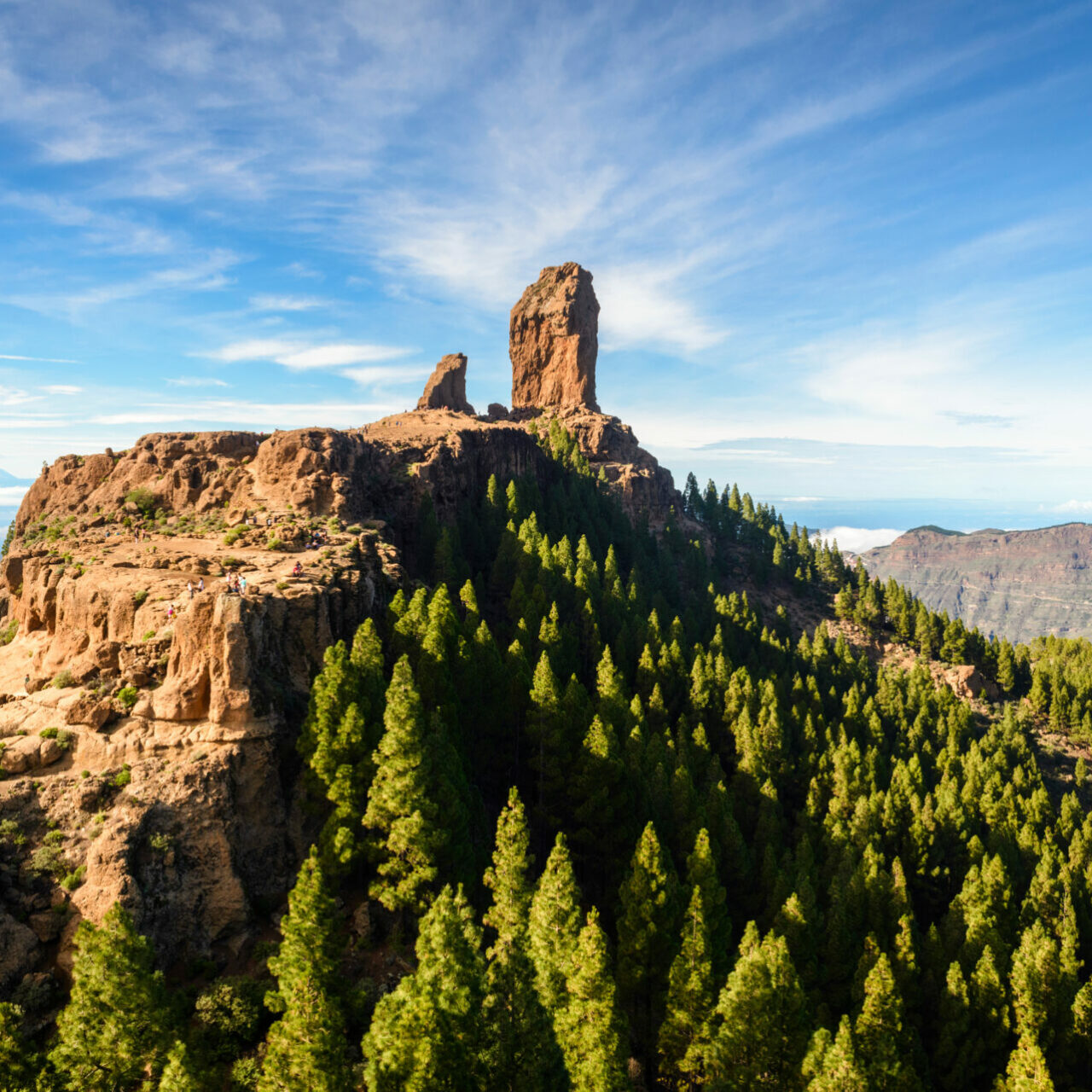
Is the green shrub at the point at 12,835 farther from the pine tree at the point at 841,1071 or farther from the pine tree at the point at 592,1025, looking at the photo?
the pine tree at the point at 841,1071

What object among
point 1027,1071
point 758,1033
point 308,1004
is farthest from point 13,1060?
point 1027,1071

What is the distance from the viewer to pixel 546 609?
233ft

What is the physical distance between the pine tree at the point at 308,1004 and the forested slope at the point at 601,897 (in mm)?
112

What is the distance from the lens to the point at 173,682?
36969mm

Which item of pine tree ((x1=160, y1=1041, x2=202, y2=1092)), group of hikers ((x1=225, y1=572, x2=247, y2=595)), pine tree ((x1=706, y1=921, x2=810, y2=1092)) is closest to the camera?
pine tree ((x1=160, y1=1041, x2=202, y2=1092))

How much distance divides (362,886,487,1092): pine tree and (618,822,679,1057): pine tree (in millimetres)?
11756

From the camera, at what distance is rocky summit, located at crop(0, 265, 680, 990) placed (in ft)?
103

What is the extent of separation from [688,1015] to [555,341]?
147 m

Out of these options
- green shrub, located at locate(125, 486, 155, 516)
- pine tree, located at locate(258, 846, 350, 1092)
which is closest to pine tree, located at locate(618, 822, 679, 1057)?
pine tree, located at locate(258, 846, 350, 1092)

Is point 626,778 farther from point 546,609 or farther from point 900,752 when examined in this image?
point 900,752

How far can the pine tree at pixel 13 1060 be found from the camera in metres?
23.0

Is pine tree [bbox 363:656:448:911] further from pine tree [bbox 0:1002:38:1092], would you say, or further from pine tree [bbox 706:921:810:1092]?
pine tree [bbox 706:921:810:1092]

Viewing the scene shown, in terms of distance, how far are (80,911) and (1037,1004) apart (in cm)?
4919

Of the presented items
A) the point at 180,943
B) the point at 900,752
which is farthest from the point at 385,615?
the point at 900,752
